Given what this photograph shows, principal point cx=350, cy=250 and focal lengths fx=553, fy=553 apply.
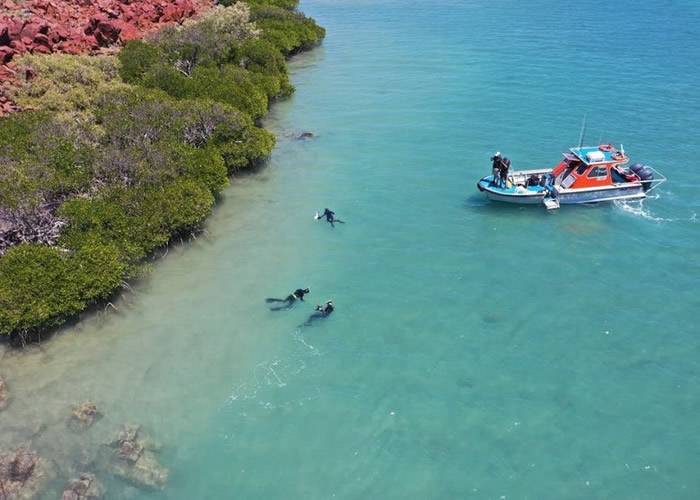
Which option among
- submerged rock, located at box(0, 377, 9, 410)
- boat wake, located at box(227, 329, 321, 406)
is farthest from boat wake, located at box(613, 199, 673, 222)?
submerged rock, located at box(0, 377, 9, 410)

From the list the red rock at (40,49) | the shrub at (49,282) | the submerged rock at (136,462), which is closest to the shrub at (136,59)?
the red rock at (40,49)

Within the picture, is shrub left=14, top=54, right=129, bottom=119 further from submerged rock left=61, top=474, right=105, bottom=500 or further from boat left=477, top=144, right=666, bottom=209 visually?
boat left=477, top=144, right=666, bottom=209

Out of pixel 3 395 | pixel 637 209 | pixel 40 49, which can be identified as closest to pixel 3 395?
pixel 3 395

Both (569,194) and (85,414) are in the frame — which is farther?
(569,194)

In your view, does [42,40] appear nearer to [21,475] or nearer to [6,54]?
[6,54]

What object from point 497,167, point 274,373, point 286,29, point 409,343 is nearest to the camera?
point 274,373

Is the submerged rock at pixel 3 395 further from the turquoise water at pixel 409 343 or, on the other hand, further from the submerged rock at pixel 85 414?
the submerged rock at pixel 85 414

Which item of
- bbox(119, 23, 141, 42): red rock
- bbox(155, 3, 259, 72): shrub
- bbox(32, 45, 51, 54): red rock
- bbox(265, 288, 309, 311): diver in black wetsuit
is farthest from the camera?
bbox(119, 23, 141, 42): red rock
